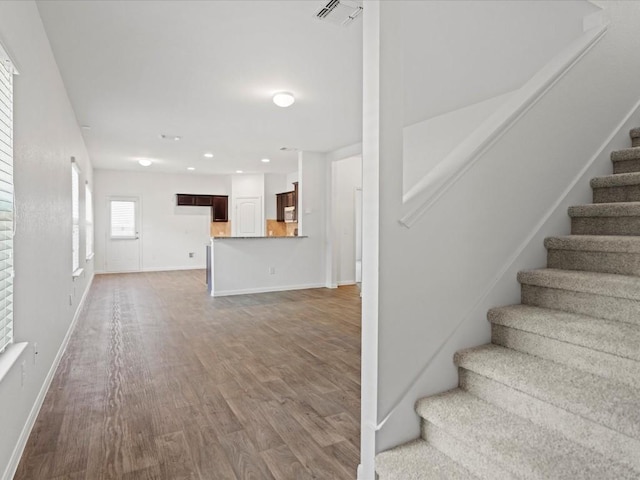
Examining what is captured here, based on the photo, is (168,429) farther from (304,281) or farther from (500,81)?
(304,281)

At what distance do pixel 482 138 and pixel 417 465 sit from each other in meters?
1.57

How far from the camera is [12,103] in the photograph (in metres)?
2.04

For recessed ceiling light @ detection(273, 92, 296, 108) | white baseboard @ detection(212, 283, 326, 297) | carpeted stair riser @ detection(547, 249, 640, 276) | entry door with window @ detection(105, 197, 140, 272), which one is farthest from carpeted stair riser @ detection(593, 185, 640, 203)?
entry door with window @ detection(105, 197, 140, 272)

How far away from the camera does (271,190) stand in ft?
35.5

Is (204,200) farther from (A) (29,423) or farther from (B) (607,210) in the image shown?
(B) (607,210)

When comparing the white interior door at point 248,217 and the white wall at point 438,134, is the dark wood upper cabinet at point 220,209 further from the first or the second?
the white wall at point 438,134

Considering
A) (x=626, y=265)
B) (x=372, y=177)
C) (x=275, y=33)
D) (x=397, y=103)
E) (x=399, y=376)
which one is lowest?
(x=399, y=376)

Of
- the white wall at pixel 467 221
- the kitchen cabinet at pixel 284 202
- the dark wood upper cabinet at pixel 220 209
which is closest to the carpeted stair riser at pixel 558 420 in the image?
the white wall at pixel 467 221

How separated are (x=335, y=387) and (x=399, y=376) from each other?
3.97ft

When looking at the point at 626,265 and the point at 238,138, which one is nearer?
the point at 626,265

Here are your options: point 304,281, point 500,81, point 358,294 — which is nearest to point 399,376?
point 500,81

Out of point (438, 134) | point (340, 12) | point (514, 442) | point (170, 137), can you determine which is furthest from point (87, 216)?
point (514, 442)

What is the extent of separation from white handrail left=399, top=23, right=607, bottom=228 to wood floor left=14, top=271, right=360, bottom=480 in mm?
1359

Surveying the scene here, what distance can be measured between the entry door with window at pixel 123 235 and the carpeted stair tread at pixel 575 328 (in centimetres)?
1005
